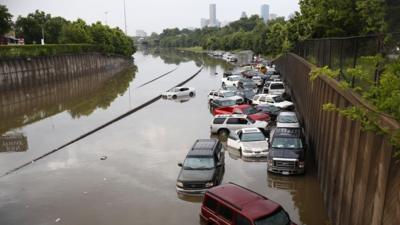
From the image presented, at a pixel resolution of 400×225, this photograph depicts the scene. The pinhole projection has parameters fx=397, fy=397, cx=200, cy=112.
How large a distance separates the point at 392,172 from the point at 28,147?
24.3m

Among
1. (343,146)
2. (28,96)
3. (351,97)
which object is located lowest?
(28,96)

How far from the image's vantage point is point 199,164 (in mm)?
17562

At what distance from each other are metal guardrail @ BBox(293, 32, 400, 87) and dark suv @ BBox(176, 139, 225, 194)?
6519 millimetres

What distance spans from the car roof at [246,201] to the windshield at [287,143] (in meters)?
6.52

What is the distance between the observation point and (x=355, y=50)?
14.5 m

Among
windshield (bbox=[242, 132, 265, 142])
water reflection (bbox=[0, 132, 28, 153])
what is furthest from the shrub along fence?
windshield (bbox=[242, 132, 265, 142])

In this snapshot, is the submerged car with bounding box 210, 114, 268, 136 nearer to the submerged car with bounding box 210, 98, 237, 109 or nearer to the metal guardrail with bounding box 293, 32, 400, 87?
the metal guardrail with bounding box 293, 32, 400, 87

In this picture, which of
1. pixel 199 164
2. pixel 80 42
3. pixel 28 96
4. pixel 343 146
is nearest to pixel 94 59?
pixel 80 42

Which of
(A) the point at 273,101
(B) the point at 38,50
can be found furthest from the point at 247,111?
(B) the point at 38,50

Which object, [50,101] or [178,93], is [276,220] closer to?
[178,93]

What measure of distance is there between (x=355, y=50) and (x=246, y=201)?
6869mm

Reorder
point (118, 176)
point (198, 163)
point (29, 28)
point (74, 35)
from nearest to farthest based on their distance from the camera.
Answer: point (198, 163), point (118, 176), point (74, 35), point (29, 28)

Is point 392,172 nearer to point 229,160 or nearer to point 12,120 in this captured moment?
point 229,160

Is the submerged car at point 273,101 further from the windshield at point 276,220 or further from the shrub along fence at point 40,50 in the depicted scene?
the shrub along fence at point 40,50
